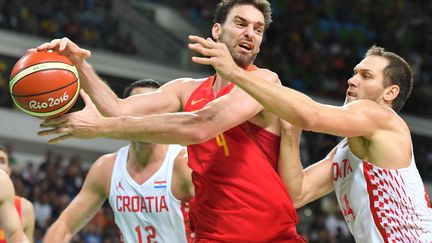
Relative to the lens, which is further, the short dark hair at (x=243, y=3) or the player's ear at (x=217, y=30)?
the player's ear at (x=217, y=30)

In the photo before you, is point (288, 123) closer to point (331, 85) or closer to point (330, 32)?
point (331, 85)

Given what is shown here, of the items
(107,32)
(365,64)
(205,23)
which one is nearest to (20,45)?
(107,32)

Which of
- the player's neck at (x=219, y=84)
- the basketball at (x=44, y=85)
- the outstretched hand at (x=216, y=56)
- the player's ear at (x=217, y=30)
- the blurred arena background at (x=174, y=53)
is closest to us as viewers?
the outstretched hand at (x=216, y=56)

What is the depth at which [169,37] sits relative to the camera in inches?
699

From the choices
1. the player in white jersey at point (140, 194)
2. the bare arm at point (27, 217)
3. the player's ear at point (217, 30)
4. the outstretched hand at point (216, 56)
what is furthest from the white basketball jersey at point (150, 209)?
the outstretched hand at point (216, 56)

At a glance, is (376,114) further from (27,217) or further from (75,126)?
(27,217)

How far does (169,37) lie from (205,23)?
3.92 ft

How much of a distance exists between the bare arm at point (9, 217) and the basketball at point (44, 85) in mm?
1922

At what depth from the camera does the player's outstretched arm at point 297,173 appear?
477 cm

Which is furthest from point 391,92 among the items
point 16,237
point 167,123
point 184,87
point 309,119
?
point 16,237

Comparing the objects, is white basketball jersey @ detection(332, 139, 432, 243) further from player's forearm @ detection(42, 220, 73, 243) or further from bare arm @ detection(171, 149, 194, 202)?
player's forearm @ detection(42, 220, 73, 243)

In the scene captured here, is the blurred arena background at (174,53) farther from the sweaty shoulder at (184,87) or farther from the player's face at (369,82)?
the player's face at (369,82)

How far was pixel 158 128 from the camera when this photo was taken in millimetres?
4352

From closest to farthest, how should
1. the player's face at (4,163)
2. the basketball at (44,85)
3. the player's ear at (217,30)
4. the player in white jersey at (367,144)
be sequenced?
the player in white jersey at (367,144) → the basketball at (44,85) → the player's ear at (217,30) → the player's face at (4,163)
